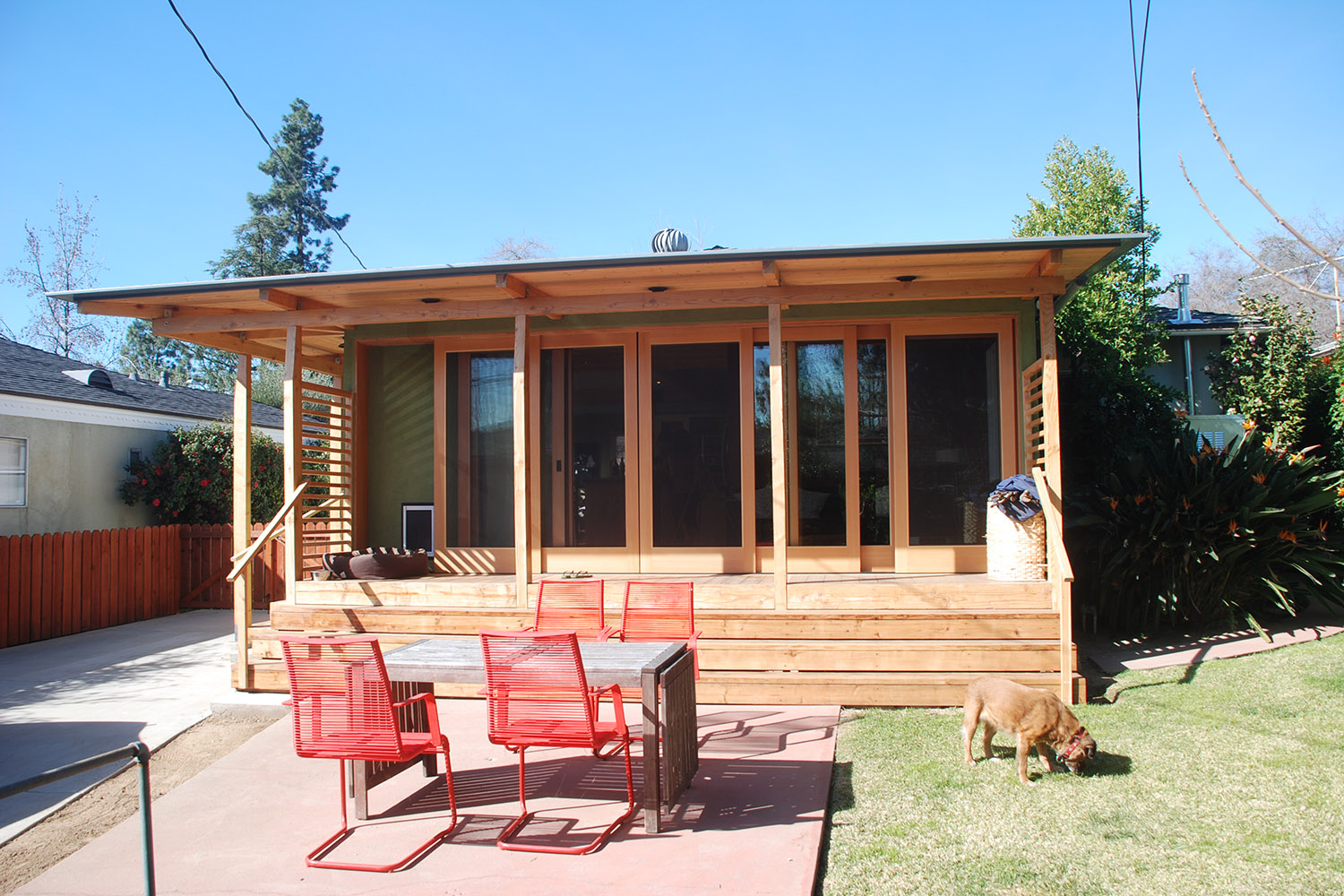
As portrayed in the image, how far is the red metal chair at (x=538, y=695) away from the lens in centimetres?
386

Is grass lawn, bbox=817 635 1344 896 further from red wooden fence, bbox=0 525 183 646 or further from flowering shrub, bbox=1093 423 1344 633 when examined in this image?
red wooden fence, bbox=0 525 183 646

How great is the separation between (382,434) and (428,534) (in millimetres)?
1213

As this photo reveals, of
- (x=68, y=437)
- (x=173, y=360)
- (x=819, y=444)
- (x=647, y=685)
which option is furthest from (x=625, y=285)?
(x=173, y=360)

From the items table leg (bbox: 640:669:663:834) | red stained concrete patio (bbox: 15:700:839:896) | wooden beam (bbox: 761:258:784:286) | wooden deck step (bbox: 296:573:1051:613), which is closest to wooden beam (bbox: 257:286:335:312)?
wooden deck step (bbox: 296:573:1051:613)

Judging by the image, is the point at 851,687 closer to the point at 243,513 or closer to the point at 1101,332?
the point at 243,513

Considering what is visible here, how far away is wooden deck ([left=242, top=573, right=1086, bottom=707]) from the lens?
6164mm

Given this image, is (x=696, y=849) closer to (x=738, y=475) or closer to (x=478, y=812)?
(x=478, y=812)

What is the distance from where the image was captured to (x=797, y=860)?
360 centimetres

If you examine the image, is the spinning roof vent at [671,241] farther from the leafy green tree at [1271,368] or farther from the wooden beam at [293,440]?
the leafy green tree at [1271,368]

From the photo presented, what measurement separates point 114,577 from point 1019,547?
35.3 feet

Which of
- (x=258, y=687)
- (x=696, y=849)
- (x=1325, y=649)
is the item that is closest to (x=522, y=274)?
(x=258, y=687)

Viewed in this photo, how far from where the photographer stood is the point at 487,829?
13.4ft

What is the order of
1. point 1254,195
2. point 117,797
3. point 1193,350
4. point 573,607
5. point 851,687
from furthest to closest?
point 1193,350 → point 851,687 → point 573,607 → point 117,797 → point 1254,195

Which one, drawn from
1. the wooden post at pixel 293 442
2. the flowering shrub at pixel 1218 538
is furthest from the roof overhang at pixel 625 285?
the flowering shrub at pixel 1218 538
